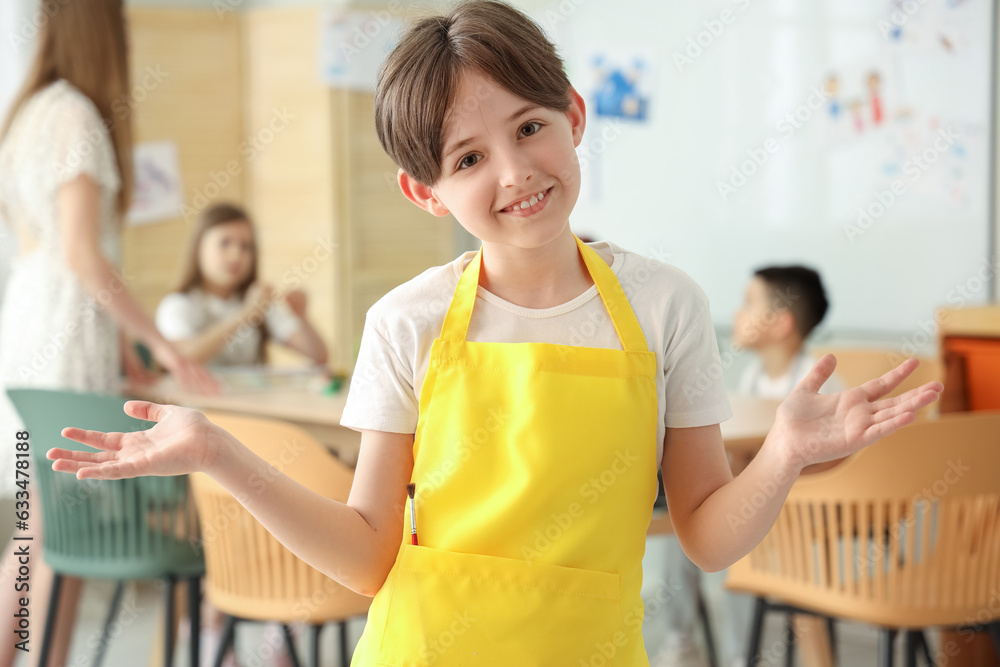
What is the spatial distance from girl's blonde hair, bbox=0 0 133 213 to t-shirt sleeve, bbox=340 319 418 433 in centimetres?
169

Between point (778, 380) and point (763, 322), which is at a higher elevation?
point (763, 322)

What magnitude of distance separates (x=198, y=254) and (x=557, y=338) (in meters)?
2.69

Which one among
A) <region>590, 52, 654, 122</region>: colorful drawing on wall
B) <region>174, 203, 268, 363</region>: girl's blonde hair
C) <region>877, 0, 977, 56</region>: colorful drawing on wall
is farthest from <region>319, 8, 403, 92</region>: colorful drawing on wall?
<region>877, 0, 977, 56</region>: colorful drawing on wall

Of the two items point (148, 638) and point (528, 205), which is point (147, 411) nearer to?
point (528, 205)

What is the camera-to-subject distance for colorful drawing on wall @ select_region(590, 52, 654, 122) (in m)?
3.99

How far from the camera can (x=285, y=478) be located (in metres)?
0.97

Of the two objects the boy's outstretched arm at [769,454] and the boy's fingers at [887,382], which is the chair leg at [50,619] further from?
the boy's fingers at [887,382]

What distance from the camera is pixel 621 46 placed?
13.3ft

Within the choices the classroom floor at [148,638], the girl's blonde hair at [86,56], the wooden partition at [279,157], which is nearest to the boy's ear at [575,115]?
the girl's blonde hair at [86,56]

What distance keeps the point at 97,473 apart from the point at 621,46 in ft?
11.5

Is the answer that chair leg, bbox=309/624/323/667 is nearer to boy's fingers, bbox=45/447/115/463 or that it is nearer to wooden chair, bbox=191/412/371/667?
wooden chair, bbox=191/412/371/667

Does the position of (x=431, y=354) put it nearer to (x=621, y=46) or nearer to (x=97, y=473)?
(x=97, y=473)

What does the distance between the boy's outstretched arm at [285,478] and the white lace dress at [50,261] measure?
165 cm

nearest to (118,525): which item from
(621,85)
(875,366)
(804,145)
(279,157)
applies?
(875,366)
